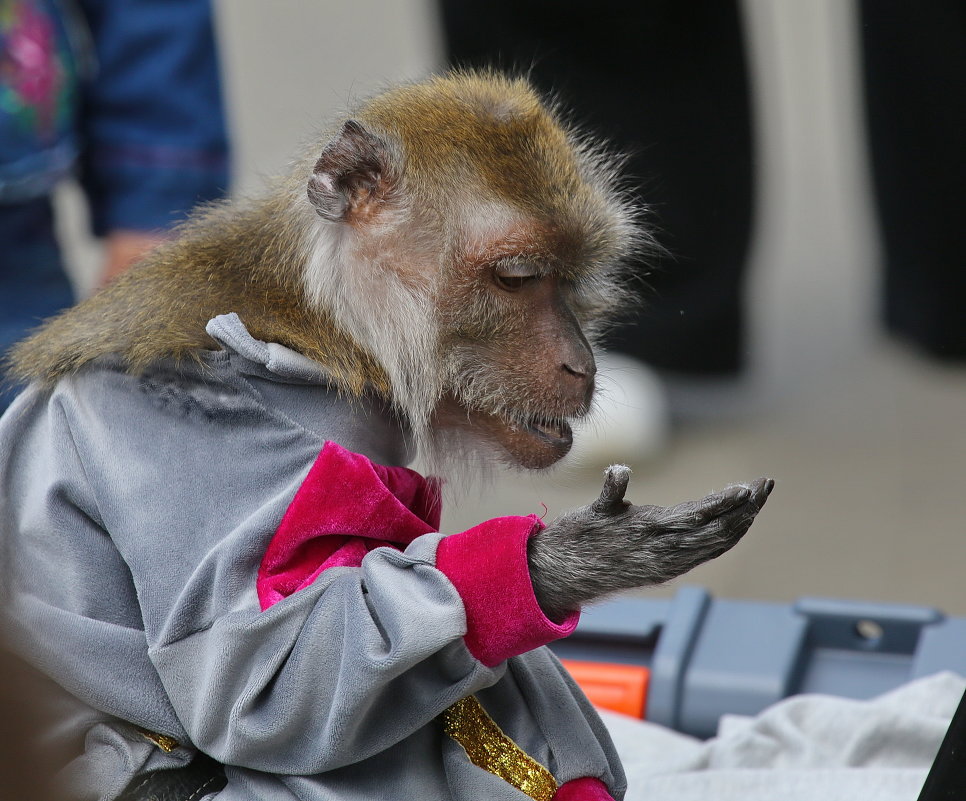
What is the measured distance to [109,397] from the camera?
162 cm

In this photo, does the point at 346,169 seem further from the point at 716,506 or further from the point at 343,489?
the point at 716,506

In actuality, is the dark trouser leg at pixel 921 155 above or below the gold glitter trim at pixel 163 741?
above

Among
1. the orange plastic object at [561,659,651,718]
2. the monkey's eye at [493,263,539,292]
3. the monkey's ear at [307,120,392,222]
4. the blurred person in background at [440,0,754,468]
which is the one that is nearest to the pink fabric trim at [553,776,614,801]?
the monkey's eye at [493,263,539,292]

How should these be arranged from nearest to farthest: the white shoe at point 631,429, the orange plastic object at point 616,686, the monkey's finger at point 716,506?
the monkey's finger at point 716,506, the orange plastic object at point 616,686, the white shoe at point 631,429

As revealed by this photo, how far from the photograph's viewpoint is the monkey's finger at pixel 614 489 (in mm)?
1432

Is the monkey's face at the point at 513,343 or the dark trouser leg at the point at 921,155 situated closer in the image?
the monkey's face at the point at 513,343

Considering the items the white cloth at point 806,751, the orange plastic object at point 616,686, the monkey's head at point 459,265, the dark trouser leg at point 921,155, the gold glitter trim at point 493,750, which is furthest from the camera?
the dark trouser leg at point 921,155

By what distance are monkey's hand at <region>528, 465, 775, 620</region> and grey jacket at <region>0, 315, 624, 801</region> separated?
0.15 ft

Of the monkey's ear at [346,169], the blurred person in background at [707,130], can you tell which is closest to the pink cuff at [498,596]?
the monkey's ear at [346,169]

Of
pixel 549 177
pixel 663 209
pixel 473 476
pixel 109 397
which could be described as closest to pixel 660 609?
pixel 473 476

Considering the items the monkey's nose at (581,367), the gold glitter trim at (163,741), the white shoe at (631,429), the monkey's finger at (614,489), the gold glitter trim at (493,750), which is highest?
the monkey's nose at (581,367)

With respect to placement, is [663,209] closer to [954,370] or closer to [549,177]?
[954,370]

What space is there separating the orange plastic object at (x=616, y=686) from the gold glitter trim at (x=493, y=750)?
1.04 meters

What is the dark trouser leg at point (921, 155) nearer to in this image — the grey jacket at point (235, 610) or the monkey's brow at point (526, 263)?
the monkey's brow at point (526, 263)
